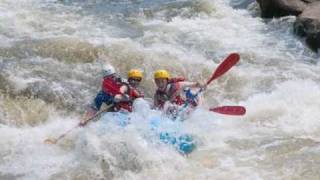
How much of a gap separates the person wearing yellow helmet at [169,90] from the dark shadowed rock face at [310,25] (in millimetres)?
3724

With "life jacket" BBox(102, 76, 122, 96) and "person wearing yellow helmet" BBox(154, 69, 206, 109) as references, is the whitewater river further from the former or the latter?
"life jacket" BBox(102, 76, 122, 96)

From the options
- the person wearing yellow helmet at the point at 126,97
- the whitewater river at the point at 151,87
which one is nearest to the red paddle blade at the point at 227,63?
the whitewater river at the point at 151,87

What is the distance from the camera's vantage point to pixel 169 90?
8.23 m

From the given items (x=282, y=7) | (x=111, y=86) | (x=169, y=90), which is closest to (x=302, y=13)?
(x=282, y=7)

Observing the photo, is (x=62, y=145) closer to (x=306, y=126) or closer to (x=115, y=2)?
(x=306, y=126)

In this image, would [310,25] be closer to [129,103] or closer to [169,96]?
[169,96]

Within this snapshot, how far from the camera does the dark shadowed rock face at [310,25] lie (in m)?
11.1

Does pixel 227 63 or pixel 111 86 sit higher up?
pixel 227 63

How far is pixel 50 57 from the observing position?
34.4 feet

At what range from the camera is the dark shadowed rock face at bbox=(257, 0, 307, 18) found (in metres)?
12.5

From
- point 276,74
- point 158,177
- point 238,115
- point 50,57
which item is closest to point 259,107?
point 238,115

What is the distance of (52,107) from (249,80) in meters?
3.09

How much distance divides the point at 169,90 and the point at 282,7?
5230 millimetres

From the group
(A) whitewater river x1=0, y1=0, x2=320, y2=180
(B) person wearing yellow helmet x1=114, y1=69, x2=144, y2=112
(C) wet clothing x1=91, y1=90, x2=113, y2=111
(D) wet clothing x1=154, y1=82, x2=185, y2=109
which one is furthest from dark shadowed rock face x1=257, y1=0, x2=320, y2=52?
(C) wet clothing x1=91, y1=90, x2=113, y2=111
